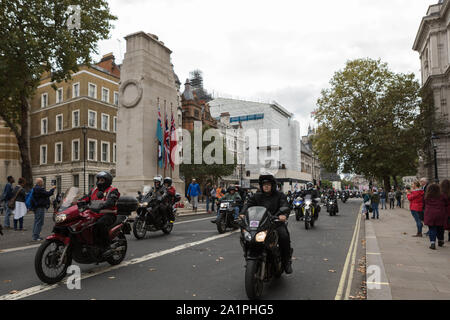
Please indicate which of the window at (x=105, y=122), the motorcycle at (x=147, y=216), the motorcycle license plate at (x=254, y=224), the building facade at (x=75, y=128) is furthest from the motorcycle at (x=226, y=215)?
the window at (x=105, y=122)

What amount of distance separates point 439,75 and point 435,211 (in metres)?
39.9

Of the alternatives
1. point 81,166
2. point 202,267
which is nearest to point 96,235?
point 202,267

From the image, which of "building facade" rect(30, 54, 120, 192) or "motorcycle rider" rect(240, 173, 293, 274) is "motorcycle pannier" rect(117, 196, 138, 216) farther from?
"building facade" rect(30, 54, 120, 192)

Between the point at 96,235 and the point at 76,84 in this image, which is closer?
the point at 96,235

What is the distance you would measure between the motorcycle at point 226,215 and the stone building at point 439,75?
36.8 meters

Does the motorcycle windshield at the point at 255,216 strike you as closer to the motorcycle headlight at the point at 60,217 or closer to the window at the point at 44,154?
the motorcycle headlight at the point at 60,217

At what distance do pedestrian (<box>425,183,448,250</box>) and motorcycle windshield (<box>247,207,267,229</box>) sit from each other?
5.89m

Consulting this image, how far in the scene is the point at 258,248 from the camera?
13.6 feet

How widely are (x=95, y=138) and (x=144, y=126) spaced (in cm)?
2199

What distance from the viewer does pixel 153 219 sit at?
31.9ft

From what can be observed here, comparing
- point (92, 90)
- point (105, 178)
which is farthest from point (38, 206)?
point (92, 90)

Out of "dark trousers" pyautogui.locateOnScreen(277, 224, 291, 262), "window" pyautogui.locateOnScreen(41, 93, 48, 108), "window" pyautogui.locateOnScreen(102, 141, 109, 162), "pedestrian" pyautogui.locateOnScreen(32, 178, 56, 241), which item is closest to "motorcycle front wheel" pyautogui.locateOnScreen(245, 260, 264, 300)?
"dark trousers" pyautogui.locateOnScreen(277, 224, 291, 262)

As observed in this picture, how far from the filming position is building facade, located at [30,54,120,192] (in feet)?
123

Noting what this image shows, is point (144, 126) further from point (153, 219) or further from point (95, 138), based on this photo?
point (95, 138)
